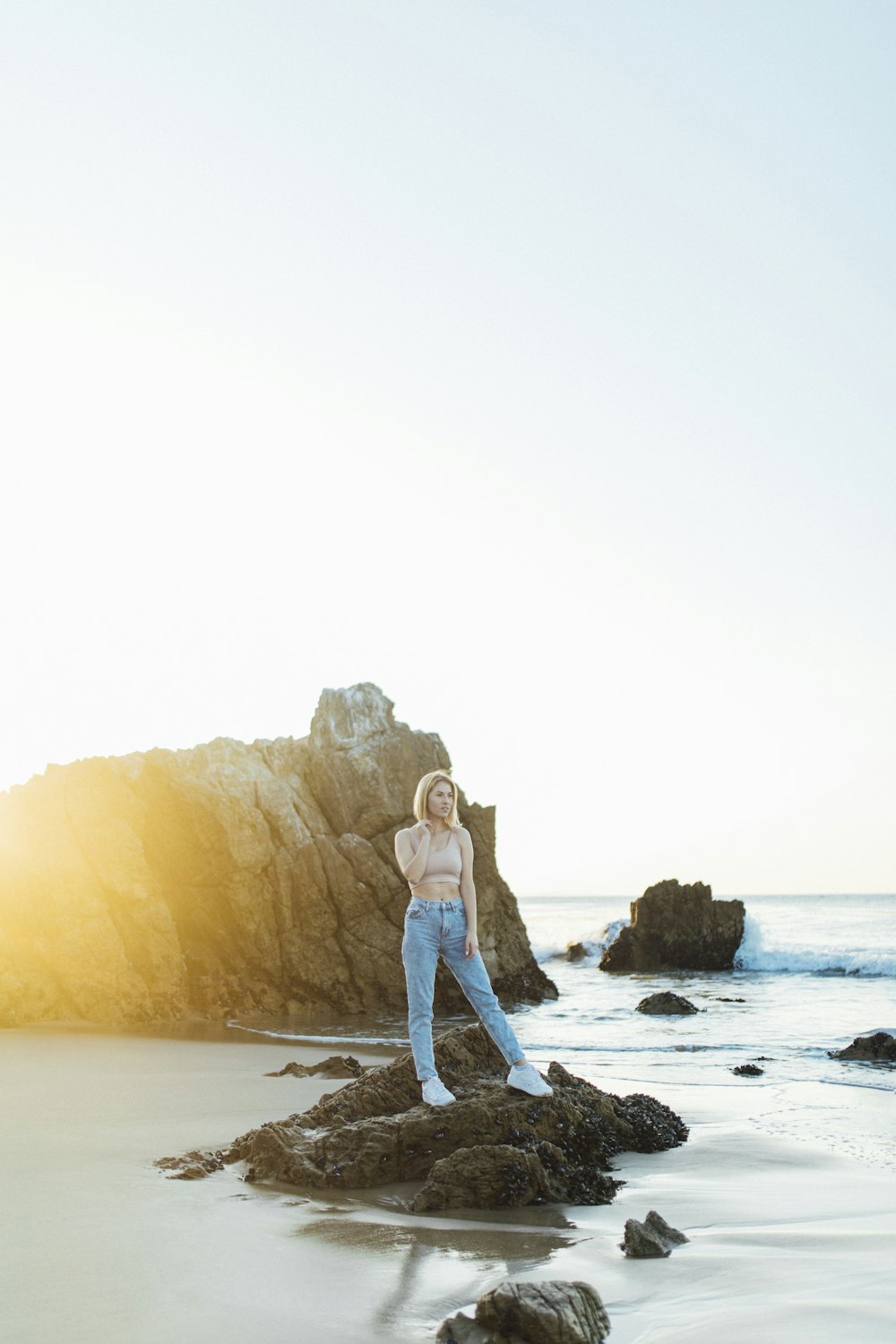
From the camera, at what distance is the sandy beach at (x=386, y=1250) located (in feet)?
13.1

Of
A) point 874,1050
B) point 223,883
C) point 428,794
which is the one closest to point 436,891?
point 428,794

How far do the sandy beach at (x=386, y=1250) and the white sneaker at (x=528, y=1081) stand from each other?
71 cm

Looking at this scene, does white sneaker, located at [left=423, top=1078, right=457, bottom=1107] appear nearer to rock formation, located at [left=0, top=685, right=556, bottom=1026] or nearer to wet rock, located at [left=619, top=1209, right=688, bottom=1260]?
wet rock, located at [left=619, top=1209, right=688, bottom=1260]

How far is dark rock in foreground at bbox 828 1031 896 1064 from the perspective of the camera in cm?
1338

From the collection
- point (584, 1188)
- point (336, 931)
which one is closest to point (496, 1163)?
point (584, 1188)

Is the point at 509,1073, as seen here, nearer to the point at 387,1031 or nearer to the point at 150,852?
the point at 387,1031

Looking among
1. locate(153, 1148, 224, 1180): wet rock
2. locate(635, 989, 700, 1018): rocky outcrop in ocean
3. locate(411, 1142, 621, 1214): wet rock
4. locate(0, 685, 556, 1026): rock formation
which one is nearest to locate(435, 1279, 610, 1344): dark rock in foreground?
locate(411, 1142, 621, 1214): wet rock

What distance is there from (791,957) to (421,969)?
99.7 ft

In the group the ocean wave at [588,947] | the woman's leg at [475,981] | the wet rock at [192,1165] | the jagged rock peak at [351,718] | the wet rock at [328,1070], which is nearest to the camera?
the wet rock at [192,1165]

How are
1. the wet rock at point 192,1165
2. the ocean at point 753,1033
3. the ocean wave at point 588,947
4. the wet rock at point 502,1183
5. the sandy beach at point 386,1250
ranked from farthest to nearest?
1. the ocean wave at point 588,947
2. the ocean at point 753,1033
3. the wet rock at point 192,1165
4. the wet rock at point 502,1183
5. the sandy beach at point 386,1250

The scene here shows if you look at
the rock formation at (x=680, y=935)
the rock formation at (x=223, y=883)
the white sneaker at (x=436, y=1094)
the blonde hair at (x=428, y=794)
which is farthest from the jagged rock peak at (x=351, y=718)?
the white sneaker at (x=436, y=1094)

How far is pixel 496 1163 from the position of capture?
5965mm

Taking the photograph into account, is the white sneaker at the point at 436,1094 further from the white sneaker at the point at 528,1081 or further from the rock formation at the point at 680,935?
the rock formation at the point at 680,935

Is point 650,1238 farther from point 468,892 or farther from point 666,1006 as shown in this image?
point 666,1006
